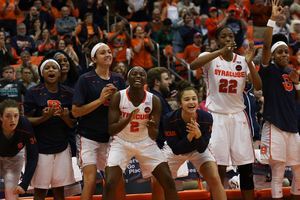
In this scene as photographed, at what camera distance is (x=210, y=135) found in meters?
4.61

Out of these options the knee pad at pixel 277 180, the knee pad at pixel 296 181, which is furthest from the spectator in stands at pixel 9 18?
the knee pad at pixel 296 181

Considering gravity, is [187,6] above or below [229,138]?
above

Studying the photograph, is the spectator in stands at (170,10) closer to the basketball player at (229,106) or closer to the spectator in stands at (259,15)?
the spectator in stands at (259,15)

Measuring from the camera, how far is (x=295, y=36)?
12.5m

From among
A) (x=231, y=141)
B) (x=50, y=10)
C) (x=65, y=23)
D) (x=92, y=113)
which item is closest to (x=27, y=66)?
(x=65, y=23)

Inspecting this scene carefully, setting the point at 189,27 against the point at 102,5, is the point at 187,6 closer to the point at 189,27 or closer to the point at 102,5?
the point at 189,27

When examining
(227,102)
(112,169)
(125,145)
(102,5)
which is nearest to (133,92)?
(125,145)

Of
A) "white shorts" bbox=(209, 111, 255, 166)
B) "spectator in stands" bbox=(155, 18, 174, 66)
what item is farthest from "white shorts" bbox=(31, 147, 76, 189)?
"spectator in stands" bbox=(155, 18, 174, 66)

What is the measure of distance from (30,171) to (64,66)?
1592mm

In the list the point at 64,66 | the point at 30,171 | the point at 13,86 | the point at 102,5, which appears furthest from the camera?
the point at 102,5

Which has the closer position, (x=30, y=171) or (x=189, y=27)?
(x=30, y=171)

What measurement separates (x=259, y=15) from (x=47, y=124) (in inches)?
431

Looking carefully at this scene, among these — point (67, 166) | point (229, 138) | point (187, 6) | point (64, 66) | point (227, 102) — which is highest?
point (187, 6)

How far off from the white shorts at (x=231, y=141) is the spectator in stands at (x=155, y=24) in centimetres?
791
